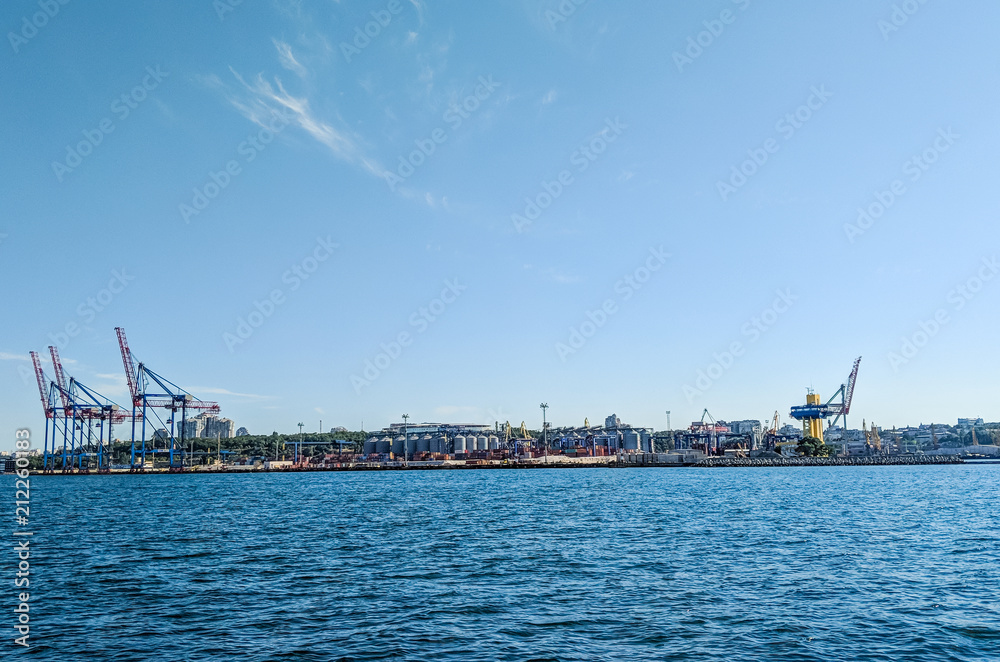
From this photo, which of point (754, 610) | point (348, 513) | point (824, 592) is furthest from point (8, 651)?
point (348, 513)

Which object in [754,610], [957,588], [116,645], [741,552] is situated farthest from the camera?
[741,552]

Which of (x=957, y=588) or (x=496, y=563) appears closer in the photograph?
(x=957, y=588)

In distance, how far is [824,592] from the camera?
2448 centimetres

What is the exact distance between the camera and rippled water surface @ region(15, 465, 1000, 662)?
18.5m

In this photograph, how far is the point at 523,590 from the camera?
25.5 m

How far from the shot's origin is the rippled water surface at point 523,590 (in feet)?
60.8

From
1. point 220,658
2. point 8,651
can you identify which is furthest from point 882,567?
point 8,651

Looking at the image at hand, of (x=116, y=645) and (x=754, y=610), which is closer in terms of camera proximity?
(x=116, y=645)

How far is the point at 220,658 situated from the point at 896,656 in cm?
1796

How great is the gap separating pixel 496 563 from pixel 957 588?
18926mm

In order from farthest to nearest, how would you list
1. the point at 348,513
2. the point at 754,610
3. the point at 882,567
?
the point at 348,513
the point at 882,567
the point at 754,610

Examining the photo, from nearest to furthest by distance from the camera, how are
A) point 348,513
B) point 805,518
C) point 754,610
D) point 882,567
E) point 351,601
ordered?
point 754,610 < point 351,601 < point 882,567 < point 805,518 < point 348,513

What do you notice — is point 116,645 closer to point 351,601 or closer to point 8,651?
point 8,651

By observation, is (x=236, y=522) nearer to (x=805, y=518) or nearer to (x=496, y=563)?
(x=496, y=563)
